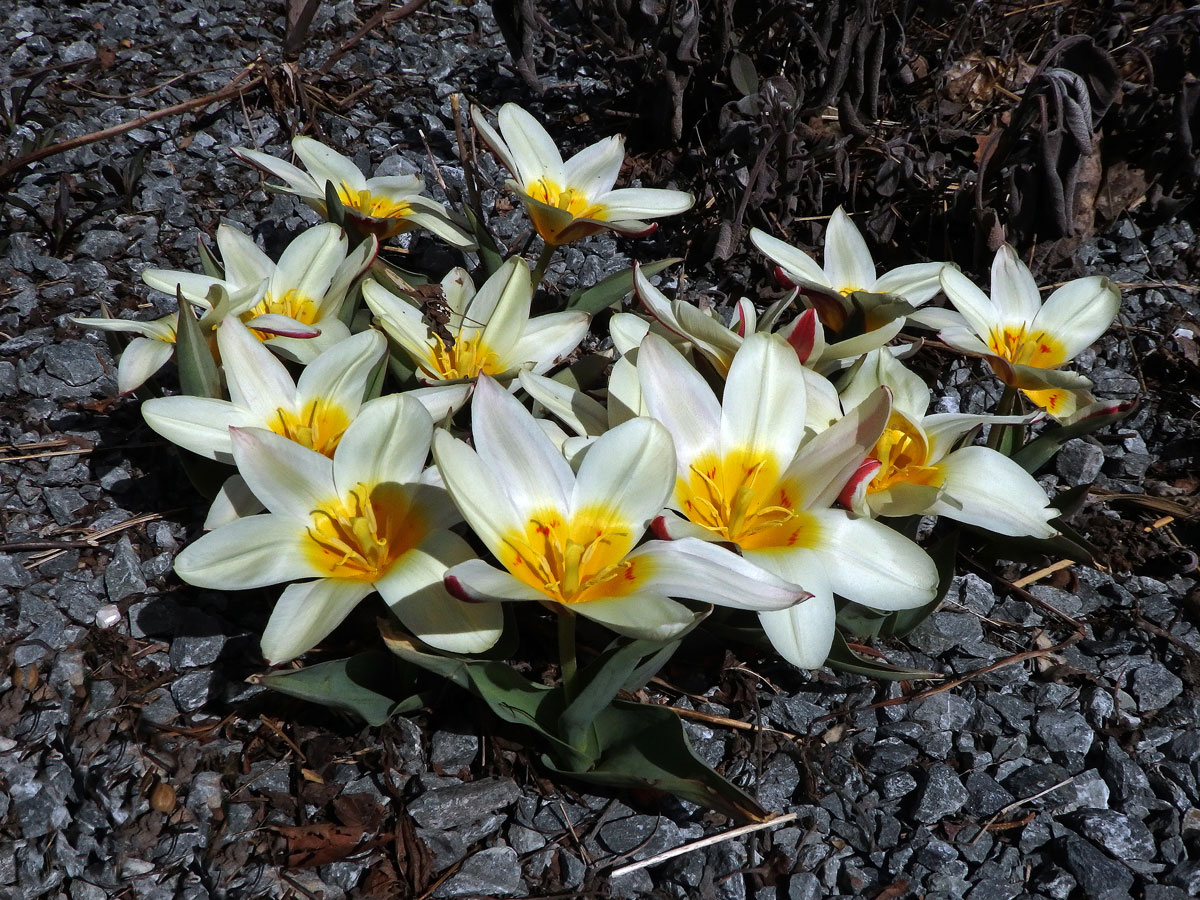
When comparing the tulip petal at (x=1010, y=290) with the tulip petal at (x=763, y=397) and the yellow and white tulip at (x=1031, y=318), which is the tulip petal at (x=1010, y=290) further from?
the tulip petal at (x=763, y=397)

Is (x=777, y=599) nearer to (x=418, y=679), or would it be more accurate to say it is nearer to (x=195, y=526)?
(x=418, y=679)

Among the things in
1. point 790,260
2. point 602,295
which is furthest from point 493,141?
point 790,260

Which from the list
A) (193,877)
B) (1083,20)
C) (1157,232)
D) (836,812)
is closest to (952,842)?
(836,812)

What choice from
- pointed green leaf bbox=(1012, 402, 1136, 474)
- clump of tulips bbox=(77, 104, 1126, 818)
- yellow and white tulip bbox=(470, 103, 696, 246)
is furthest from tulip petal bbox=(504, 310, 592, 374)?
pointed green leaf bbox=(1012, 402, 1136, 474)

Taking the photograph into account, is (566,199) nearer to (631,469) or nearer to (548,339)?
(548,339)

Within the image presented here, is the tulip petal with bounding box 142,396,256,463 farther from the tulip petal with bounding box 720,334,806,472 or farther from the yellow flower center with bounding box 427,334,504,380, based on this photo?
the tulip petal with bounding box 720,334,806,472

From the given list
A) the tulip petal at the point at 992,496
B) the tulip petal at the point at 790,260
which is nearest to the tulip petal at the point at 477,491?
the tulip petal at the point at 992,496
